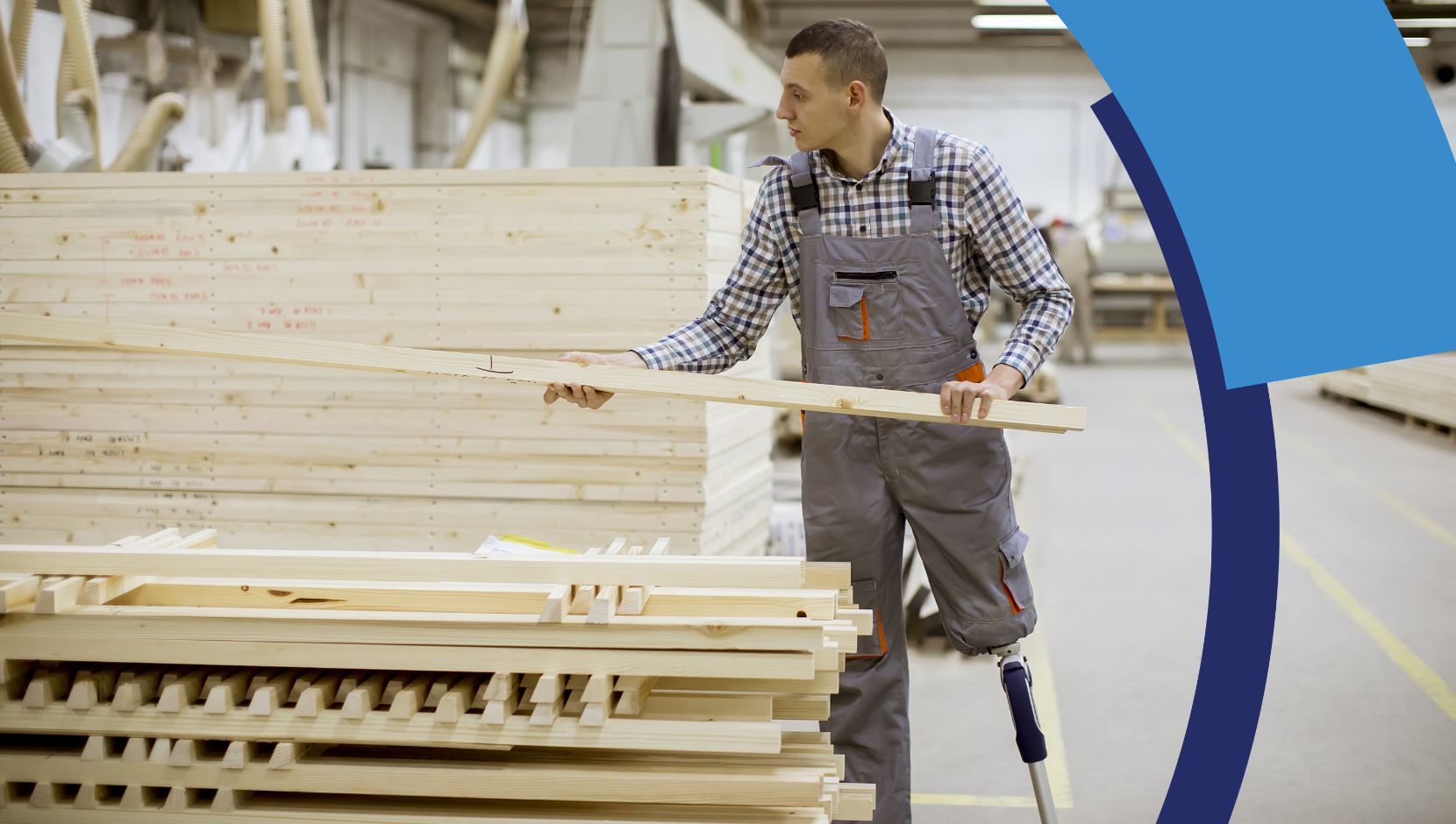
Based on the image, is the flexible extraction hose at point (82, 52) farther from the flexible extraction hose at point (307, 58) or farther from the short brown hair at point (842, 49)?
the short brown hair at point (842, 49)

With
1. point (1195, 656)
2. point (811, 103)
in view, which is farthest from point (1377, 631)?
point (811, 103)

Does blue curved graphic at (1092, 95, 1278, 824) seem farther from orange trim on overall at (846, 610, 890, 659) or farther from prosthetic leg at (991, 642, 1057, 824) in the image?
orange trim on overall at (846, 610, 890, 659)

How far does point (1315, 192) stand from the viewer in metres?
2.24

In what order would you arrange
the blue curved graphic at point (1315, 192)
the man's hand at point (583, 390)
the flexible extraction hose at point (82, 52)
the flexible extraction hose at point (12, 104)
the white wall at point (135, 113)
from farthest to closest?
the white wall at point (135, 113) < the flexible extraction hose at point (12, 104) < the flexible extraction hose at point (82, 52) < the man's hand at point (583, 390) < the blue curved graphic at point (1315, 192)

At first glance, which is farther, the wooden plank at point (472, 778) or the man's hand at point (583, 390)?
the man's hand at point (583, 390)

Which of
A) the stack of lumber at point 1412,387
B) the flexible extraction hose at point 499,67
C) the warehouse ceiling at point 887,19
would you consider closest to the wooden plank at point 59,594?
the flexible extraction hose at point 499,67

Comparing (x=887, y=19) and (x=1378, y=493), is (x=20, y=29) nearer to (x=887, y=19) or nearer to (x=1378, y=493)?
(x=1378, y=493)

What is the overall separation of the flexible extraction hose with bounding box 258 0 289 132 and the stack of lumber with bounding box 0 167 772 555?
138 cm

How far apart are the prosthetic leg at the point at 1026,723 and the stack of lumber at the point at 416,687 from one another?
590 millimetres

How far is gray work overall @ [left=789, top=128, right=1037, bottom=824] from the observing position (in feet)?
9.51

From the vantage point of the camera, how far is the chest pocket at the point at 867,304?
2.90 m

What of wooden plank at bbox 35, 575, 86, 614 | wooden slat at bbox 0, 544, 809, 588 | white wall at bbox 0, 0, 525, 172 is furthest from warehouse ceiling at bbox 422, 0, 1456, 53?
wooden plank at bbox 35, 575, 86, 614

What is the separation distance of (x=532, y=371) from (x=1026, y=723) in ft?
4.96

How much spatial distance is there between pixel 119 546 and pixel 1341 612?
213 inches
